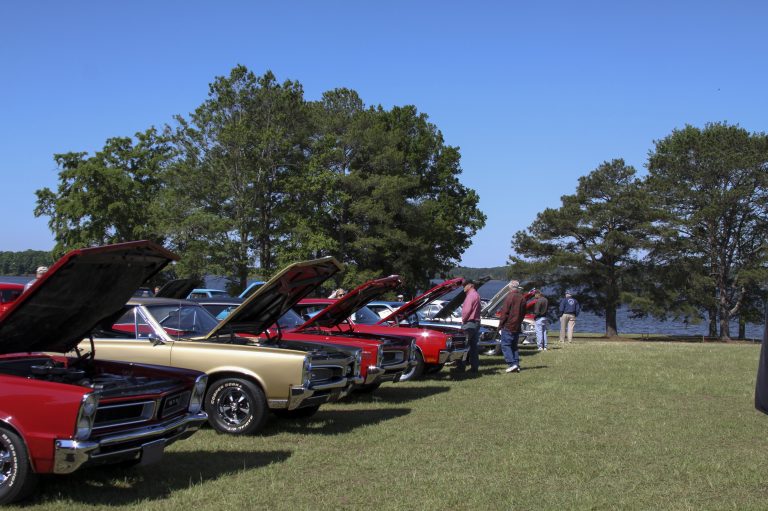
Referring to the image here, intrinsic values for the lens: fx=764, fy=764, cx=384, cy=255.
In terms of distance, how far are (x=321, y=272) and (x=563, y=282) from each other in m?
37.1

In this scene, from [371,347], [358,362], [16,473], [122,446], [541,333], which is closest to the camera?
[16,473]

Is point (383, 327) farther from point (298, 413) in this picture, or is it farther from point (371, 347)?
point (298, 413)

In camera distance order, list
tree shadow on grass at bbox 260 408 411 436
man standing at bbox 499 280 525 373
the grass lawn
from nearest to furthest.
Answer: the grass lawn
tree shadow on grass at bbox 260 408 411 436
man standing at bbox 499 280 525 373

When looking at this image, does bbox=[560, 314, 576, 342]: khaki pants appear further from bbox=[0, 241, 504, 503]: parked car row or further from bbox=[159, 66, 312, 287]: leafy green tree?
bbox=[159, 66, 312, 287]: leafy green tree

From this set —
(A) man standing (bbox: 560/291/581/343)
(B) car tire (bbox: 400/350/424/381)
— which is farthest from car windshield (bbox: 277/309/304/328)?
(A) man standing (bbox: 560/291/581/343)

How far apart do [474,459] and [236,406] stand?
9.22 feet

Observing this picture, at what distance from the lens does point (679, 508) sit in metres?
5.93

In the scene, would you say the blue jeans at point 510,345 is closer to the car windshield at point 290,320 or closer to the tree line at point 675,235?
the car windshield at point 290,320

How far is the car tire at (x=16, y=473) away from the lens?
547 centimetres

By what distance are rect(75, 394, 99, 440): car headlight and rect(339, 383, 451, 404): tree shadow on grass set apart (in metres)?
6.16

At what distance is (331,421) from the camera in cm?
973

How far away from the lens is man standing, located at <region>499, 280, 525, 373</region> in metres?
15.1

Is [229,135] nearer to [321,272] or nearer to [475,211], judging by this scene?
[475,211]

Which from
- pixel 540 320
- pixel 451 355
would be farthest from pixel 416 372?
pixel 540 320
